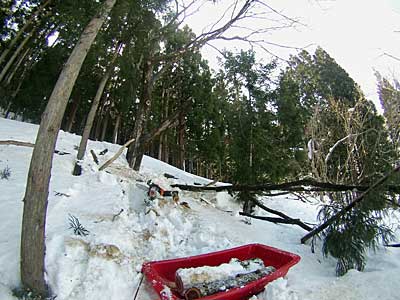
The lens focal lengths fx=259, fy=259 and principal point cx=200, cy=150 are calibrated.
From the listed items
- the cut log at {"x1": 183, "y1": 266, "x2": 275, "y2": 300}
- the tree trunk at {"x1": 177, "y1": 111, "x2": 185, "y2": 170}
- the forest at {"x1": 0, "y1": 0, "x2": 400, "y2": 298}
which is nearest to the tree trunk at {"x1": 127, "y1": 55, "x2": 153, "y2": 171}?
the forest at {"x1": 0, "y1": 0, "x2": 400, "y2": 298}

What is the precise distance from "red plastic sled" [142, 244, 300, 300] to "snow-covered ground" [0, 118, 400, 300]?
0.33ft

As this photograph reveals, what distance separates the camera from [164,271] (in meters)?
2.45

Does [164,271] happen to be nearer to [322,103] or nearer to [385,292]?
[385,292]

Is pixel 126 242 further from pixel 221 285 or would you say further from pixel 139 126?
pixel 139 126

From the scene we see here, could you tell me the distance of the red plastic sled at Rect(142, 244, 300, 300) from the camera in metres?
2.05

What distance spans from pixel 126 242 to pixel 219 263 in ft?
3.39

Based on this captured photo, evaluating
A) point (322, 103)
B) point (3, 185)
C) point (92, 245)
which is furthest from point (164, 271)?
point (322, 103)

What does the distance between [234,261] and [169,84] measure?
13310 mm

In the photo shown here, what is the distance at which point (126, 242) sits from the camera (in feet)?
9.27

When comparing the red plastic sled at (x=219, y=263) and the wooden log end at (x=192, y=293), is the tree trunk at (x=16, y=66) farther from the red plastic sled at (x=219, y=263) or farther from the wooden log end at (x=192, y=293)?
the wooden log end at (x=192, y=293)

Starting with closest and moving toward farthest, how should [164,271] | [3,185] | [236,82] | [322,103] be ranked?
[164,271] → [3,185] → [236,82] → [322,103]

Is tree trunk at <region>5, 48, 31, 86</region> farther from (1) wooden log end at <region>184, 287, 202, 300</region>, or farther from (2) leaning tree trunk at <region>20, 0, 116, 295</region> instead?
(1) wooden log end at <region>184, 287, 202, 300</region>

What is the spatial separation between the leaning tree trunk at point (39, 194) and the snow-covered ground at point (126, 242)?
0.48 feet

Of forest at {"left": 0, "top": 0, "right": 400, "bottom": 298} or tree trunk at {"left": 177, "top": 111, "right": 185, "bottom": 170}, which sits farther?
tree trunk at {"left": 177, "top": 111, "right": 185, "bottom": 170}
